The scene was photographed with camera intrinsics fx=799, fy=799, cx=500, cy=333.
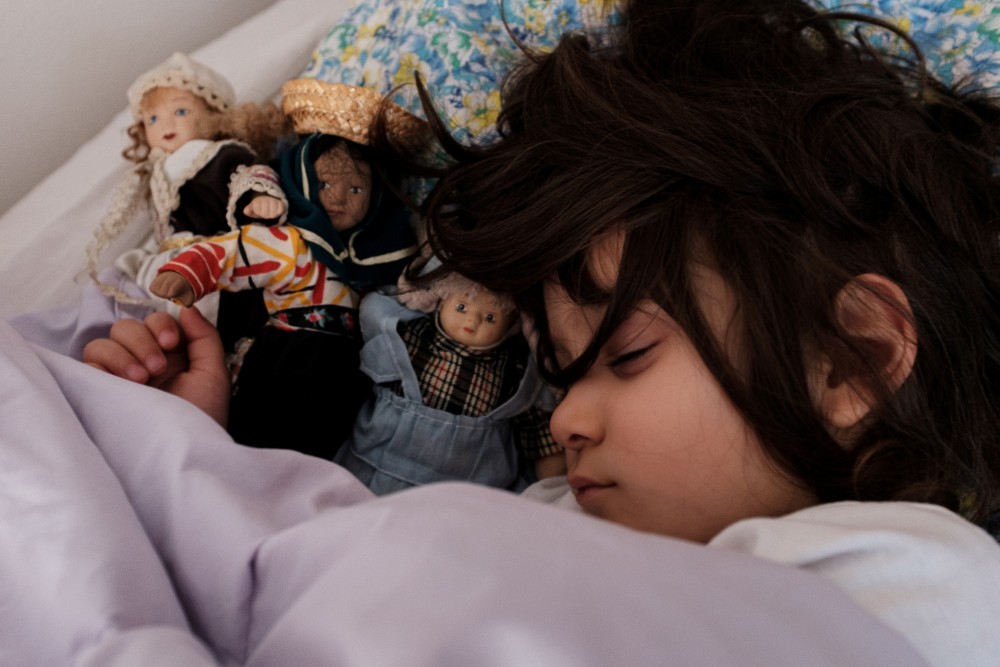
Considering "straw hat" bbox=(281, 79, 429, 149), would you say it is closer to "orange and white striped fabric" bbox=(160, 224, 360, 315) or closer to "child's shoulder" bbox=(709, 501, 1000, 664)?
"orange and white striped fabric" bbox=(160, 224, 360, 315)

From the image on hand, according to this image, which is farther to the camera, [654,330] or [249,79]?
[249,79]

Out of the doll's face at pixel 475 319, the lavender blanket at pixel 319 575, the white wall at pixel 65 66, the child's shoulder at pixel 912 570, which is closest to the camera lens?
the lavender blanket at pixel 319 575

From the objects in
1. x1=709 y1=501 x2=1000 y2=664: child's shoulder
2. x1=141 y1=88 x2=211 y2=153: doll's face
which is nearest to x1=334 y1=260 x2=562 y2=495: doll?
x1=141 y1=88 x2=211 y2=153: doll's face

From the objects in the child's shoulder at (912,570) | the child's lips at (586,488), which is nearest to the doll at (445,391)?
the child's lips at (586,488)

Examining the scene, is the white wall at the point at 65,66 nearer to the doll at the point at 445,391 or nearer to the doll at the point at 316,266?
the doll at the point at 316,266

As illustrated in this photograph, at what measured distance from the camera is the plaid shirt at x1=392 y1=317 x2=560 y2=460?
0.92 m

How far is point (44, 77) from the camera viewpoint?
3.67 feet

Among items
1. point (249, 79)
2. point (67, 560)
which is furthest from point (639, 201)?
point (249, 79)

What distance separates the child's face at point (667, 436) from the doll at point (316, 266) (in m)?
0.33

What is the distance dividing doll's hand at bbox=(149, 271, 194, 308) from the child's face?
0.41 m

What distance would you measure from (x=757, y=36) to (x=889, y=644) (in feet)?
2.03

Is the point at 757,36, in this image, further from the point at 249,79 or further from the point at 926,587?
the point at 249,79

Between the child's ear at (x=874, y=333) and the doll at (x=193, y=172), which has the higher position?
the doll at (x=193, y=172)

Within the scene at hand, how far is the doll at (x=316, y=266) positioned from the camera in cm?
88
